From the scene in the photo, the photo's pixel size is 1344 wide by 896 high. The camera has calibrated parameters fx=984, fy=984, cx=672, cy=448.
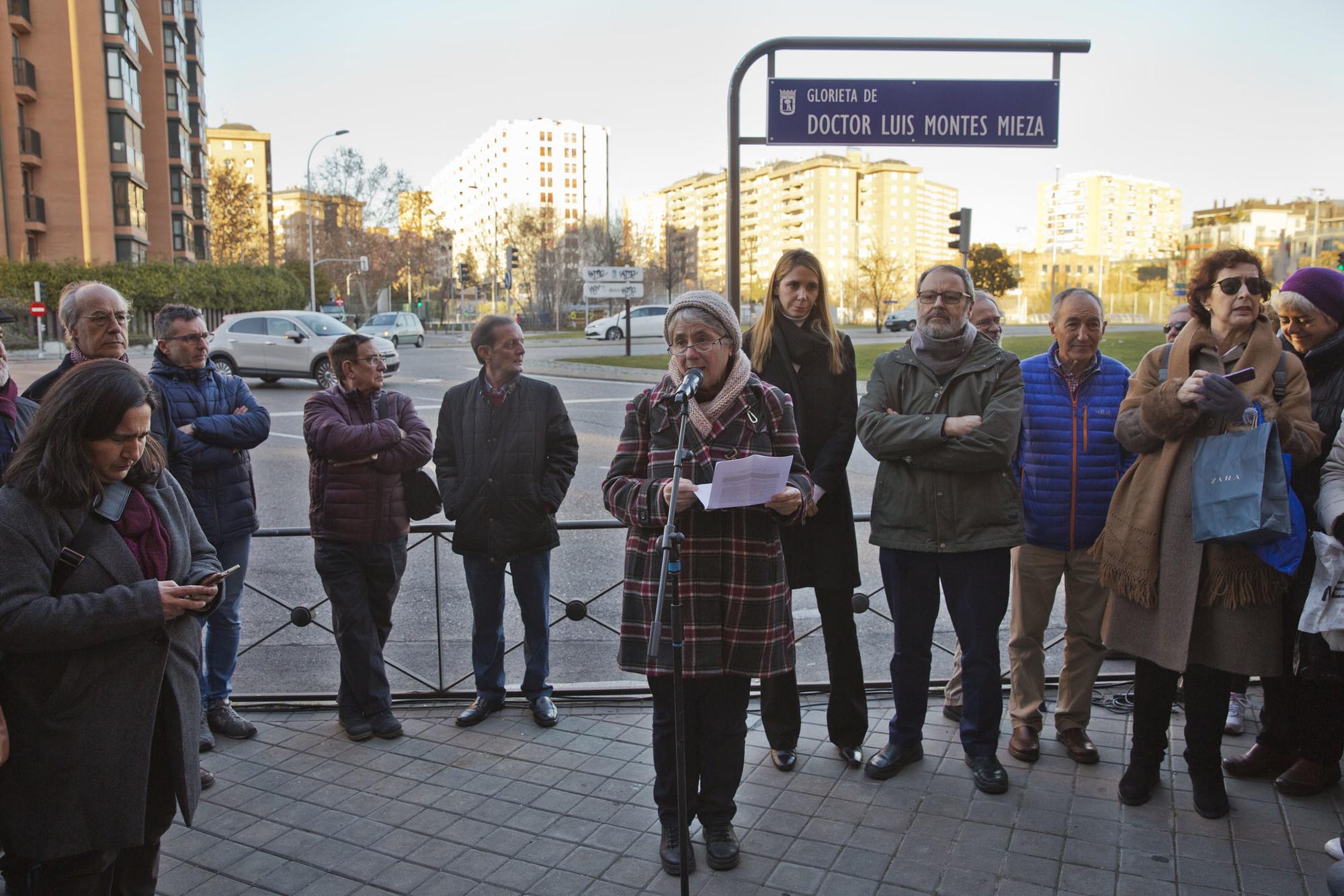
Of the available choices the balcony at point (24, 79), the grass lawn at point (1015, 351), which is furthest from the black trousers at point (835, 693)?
the balcony at point (24, 79)

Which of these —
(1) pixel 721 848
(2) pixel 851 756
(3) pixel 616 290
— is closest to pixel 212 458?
(1) pixel 721 848

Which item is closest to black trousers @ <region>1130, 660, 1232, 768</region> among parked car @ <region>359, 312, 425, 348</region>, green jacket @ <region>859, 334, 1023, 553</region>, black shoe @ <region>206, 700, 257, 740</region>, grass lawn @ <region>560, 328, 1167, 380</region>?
green jacket @ <region>859, 334, 1023, 553</region>

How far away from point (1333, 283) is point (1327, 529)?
3.72 feet

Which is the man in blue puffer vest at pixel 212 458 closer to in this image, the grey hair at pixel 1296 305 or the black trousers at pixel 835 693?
the black trousers at pixel 835 693

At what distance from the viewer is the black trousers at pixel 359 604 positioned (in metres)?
4.64

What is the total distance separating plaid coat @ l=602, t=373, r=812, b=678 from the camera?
11.3ft

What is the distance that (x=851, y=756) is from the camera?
430 cm

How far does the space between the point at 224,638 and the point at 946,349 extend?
141 inches

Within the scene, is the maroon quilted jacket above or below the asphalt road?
above

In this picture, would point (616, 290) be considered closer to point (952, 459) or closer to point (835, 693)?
point (835, 693)

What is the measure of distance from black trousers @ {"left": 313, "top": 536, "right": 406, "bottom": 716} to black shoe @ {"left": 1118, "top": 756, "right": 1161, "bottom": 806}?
327cm

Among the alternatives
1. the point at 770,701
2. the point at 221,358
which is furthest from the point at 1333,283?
the point at 221,358

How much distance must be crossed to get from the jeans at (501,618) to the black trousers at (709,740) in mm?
1434

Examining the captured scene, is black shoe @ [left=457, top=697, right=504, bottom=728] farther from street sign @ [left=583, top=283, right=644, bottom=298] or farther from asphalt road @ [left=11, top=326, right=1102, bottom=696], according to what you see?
street sign @ [left=583, top=283, right=644, bottom=298]
